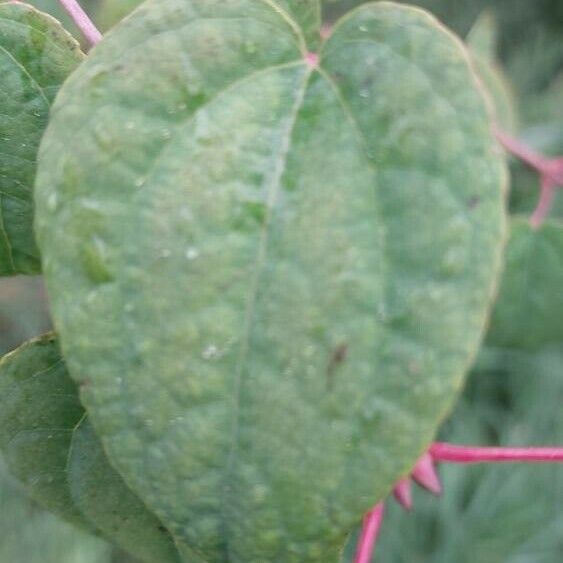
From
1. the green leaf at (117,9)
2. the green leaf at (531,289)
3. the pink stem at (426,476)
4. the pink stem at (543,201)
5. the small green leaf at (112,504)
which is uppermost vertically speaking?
the green leaf at (117,9)

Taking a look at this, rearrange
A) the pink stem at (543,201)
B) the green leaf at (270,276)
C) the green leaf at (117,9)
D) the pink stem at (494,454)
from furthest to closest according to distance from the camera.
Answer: the pink stem at (543,201)
the green leaf at (117,9)
the pink stem at (494,454)
the green leaf at (270,276)

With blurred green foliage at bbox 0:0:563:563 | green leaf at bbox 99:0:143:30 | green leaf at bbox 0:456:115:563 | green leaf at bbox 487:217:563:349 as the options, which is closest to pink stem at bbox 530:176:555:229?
green leaf at bbox 487:217:563:349

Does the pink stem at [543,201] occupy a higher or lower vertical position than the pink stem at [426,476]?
lower

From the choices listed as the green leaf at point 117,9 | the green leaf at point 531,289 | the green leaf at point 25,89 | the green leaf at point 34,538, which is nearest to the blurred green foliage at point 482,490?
the green leaf at point 34,538

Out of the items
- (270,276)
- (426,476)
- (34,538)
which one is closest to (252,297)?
(270,276)

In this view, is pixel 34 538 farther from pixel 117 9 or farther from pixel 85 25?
pixel 85 25

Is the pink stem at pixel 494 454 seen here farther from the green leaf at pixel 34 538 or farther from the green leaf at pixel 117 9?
the green leaf at pixel 34 538

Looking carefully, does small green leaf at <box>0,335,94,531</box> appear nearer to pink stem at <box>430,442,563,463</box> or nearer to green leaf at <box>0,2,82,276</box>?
green leaf at <box>0,2,82,276</box>
